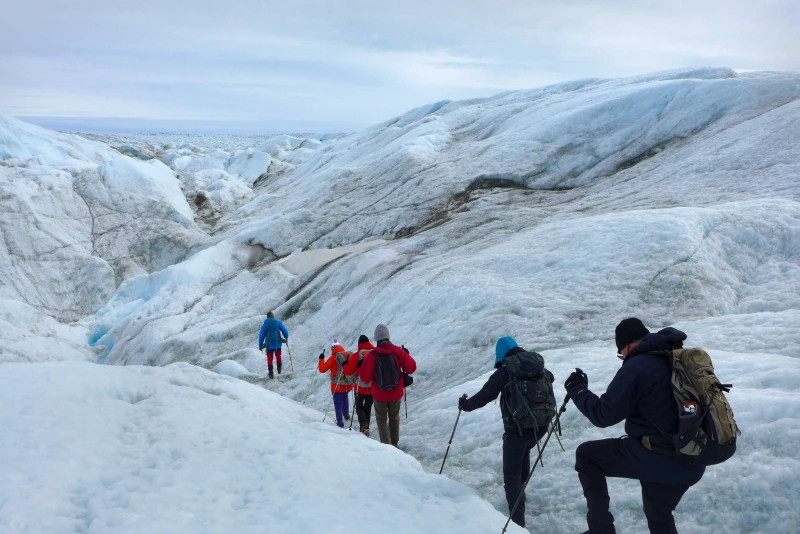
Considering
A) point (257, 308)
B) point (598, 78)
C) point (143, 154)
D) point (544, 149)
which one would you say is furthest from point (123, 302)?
point (143, 154)

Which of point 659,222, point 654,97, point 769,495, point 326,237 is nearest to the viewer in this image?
point 769,495

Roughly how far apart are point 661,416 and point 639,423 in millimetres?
255

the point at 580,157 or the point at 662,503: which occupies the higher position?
the point at 580,157

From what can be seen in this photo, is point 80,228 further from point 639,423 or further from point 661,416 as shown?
point 661,416

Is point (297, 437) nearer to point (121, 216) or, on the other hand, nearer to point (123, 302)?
point (123, 302)

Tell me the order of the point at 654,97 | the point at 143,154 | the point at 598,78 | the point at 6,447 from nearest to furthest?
1. the point at 6,447
2. the point at 654,97
3. the point at 598,78
4. the point at 143,154

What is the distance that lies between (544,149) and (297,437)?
24970 mm

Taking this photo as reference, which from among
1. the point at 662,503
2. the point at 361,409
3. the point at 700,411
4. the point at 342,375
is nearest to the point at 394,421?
the point at 361,409

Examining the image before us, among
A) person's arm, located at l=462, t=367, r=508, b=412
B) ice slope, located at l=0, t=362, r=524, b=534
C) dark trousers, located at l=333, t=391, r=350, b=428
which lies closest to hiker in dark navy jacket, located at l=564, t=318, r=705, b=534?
person's arm, located at l=462, t=367, r=508, b=412

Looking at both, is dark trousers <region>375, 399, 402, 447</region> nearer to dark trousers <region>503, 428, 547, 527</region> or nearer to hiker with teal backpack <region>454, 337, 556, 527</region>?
hiker with teal backpack <region>454, 337, 556, 527</region>

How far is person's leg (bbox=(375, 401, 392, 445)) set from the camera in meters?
10.3

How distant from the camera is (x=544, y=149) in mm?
30406

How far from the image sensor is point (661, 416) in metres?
5.00

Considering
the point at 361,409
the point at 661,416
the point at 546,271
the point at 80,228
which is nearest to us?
the point at 661,416
